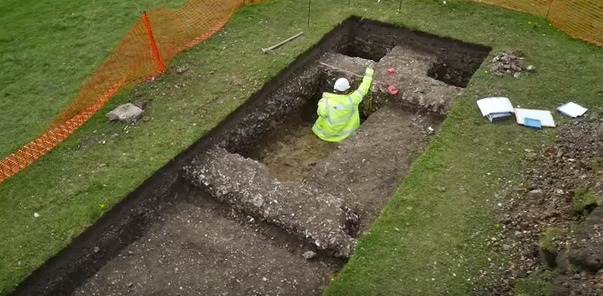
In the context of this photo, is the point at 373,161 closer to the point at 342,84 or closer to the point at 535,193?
the point at 342,84

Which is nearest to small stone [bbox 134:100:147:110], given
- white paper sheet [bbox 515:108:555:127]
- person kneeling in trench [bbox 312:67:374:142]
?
person kneeling in trench [bbox 312:67:374:142]

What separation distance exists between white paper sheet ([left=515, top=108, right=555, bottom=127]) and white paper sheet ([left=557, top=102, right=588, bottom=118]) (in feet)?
0.83

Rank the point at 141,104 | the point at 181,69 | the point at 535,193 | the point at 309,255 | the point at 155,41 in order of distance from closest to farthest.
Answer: the point at 309,255, the point at 535,193, the point at 141,104, the point at 181,69, the point at 155,41

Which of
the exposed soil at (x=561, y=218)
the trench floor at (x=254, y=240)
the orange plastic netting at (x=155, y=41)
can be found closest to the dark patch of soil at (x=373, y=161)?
the trench floor at (x=254, y=240)

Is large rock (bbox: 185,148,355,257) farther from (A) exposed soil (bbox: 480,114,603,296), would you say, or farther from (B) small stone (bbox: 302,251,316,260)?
(A) exposed soil (bbox: 480,114,603,296)

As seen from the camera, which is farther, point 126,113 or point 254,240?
point 126,113

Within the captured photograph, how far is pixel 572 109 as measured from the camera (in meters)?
8.38

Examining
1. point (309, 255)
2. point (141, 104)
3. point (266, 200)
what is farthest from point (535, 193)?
point (141, 104)

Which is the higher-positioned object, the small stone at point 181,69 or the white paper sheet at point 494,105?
the small stone at point 181,69

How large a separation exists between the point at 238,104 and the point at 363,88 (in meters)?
2.16

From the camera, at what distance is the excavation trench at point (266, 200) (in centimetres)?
668

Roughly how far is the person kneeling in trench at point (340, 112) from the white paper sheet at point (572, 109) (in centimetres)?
318

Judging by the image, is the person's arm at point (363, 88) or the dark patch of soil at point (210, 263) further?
the person's arm at point (363, 88)

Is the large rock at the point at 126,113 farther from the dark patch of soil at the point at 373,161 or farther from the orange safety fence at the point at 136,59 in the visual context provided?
the dark patch of soil at the point at 373,161
